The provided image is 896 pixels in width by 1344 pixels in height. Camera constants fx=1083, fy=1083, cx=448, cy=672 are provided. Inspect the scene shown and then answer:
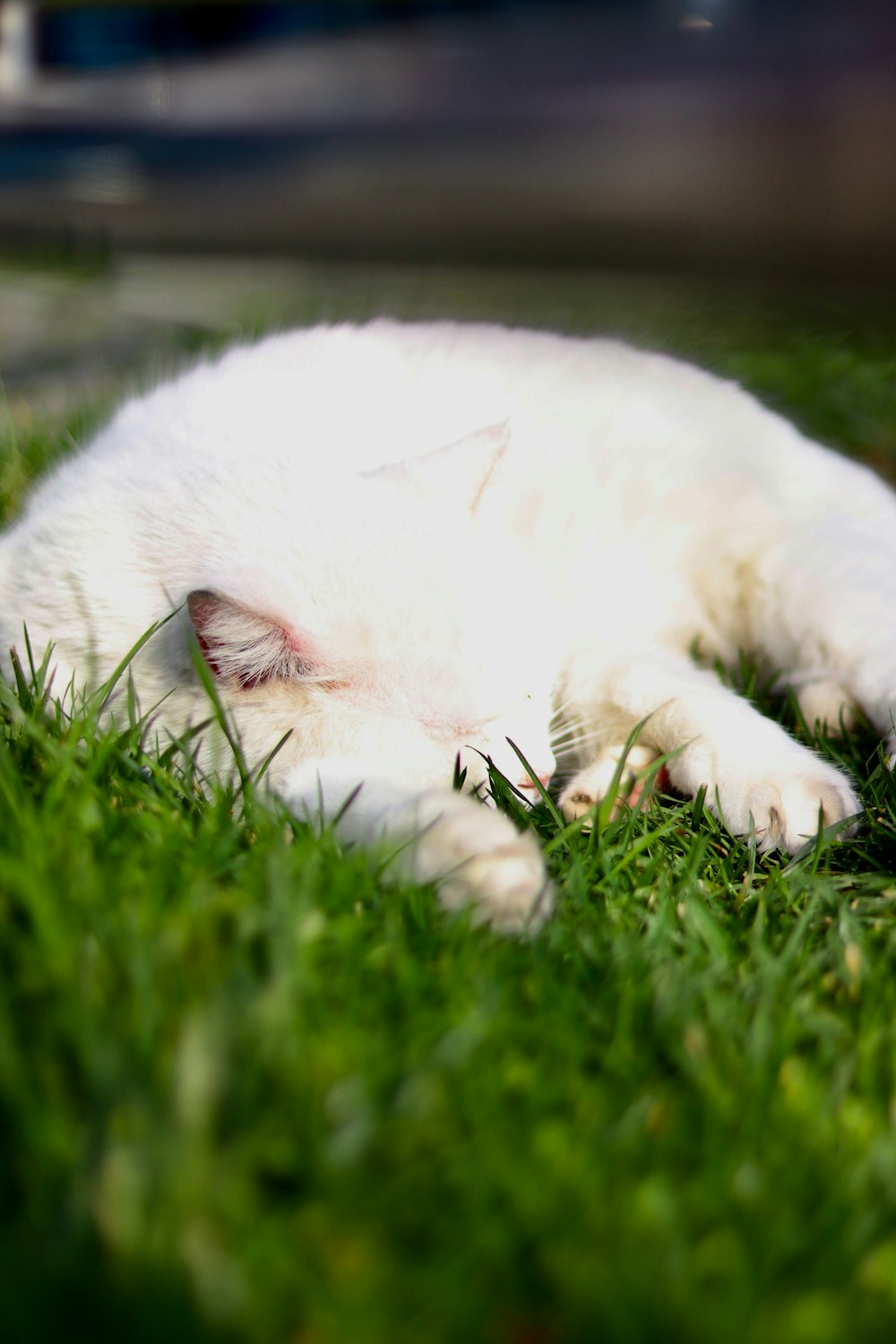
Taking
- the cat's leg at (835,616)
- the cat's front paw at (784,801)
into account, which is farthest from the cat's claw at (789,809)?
the cat's leg at (835,616)

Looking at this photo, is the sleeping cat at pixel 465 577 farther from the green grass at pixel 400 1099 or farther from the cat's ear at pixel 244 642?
the green grass at pixel 400 1099

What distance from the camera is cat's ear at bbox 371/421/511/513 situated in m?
1.82

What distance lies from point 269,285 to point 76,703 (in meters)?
→ 3.88

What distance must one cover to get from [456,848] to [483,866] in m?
0.05

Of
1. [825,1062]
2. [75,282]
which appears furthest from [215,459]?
[75,282]

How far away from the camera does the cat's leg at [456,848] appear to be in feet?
4.36

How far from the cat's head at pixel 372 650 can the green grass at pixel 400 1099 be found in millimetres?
205

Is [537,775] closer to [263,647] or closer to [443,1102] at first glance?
[263,647]

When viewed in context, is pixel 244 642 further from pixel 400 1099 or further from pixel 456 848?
pixel 400 1099

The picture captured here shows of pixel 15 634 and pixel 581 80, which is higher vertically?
pixel 581 80

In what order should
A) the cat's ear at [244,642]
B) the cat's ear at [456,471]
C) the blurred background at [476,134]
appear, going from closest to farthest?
the cat's ear at [244,642], the cat's ear at [456,471], the blurred background at [476,134]

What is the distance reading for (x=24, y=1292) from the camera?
767mm

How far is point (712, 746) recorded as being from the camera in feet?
6.04

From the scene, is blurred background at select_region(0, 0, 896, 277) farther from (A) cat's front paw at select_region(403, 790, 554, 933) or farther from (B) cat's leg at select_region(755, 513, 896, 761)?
(A) cat's front paw at select_region(403, 790, 554, 933)
